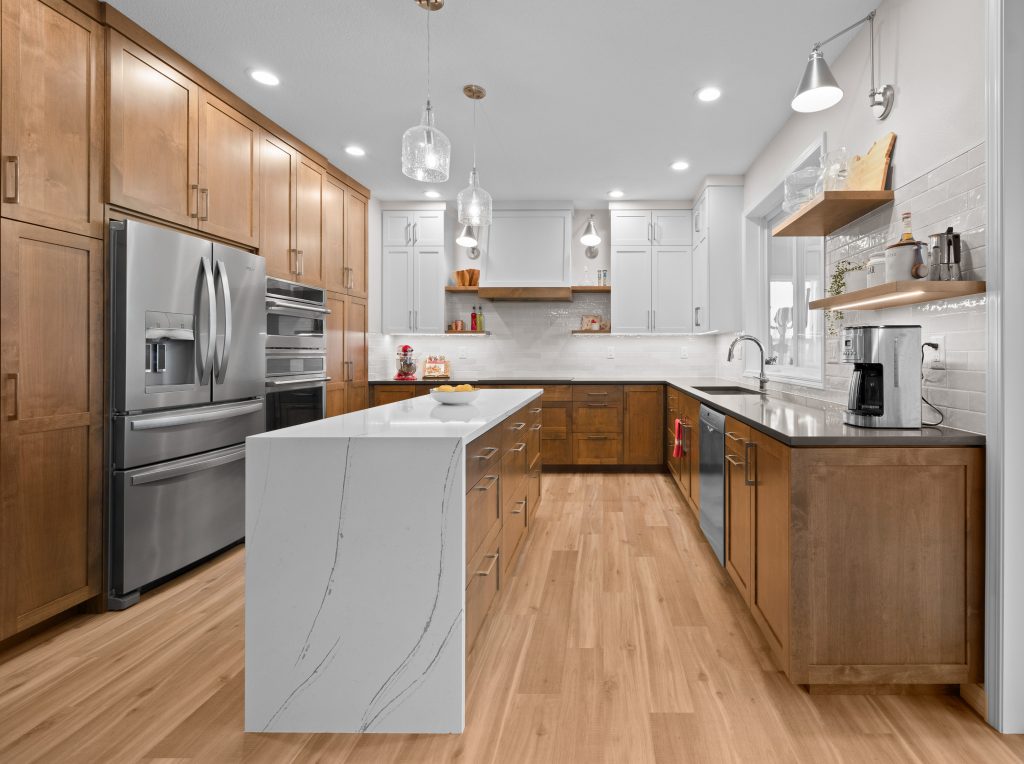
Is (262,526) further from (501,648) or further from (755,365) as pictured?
(755,365)

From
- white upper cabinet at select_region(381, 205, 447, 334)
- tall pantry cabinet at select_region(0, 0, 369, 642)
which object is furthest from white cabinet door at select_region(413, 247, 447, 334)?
tall pantry cabinet at select_region(0, 0, 369, 642)

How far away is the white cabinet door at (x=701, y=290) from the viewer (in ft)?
16.5

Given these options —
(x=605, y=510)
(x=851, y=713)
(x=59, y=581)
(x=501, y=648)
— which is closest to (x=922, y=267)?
(x=851, y=713)

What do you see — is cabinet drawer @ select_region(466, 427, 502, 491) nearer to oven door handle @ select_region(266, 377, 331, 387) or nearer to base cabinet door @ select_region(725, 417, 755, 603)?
base cabinet door @ select_region(725, 417, 755, 603)

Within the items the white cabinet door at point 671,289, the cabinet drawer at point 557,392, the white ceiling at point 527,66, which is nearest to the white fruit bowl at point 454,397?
the white ceiling at point 527,66

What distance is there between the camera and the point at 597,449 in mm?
5344

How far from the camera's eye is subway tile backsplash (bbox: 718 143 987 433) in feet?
5.92

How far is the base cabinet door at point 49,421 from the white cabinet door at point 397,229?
11.2 feet

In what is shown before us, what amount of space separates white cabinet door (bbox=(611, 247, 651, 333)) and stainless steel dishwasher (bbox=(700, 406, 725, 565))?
89.7 inches

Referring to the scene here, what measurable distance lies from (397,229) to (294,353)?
230 centimetres

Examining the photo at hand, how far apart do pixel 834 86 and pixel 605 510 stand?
2.88 m

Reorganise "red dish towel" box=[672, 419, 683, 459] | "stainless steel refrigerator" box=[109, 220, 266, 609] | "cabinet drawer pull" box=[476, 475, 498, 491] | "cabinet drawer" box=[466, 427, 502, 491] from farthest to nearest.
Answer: "red dish towel" box=[672, 419, 683, 459] < "stainless steel refrigerator" box=[109, 220, 266, 609] < "cabinet drawer pull" box=[476, 475, 498, 491] < "cabinet drawer" box=[466, 427, 502, 491]

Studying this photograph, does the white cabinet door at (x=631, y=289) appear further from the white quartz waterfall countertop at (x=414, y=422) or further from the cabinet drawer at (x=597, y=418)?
the white quartz waterfall countertop at (x=414, y=422)

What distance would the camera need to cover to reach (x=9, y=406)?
209cm
